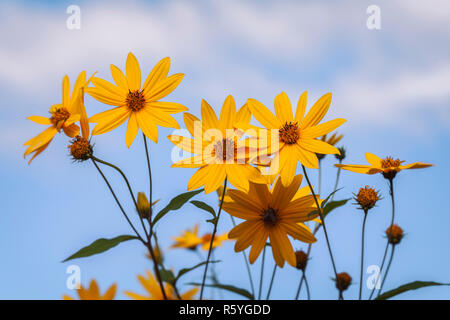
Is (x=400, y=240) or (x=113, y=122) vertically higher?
(x=113, y=122)

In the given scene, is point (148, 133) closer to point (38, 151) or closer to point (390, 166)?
point (38, 151)

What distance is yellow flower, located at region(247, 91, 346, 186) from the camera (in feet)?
3.70

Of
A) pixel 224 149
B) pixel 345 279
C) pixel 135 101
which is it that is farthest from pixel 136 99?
pixel 345 279

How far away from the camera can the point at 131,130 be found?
124 centimetres

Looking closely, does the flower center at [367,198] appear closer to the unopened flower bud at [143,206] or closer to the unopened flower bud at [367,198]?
the unopened flower bud at [367,198]

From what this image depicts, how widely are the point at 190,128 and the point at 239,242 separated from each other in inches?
13.9

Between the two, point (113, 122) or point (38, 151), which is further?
point (38, 151)

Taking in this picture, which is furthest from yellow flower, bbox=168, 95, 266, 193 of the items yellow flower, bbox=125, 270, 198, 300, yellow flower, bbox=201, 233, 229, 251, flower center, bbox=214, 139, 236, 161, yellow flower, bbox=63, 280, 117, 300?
yellow flower, bbox=201, 233, 229, 251

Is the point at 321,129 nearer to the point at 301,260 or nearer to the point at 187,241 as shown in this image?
the point at 301,260

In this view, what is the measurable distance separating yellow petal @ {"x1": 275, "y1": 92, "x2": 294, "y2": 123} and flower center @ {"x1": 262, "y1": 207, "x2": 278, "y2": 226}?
26cm

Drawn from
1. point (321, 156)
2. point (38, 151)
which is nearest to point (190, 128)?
point (38, 151)

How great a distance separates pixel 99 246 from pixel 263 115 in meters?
0.61

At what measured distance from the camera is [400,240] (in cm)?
190
